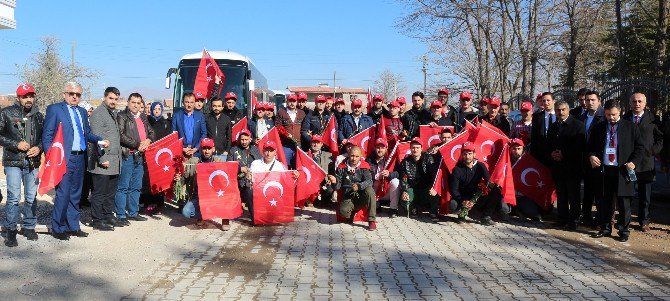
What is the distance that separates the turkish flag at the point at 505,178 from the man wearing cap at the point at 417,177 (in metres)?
0.96

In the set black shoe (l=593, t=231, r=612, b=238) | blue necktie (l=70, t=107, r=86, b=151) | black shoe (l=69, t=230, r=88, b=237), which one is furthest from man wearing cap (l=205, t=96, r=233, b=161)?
black shoe (l=593, t=231, r=612, b=238)

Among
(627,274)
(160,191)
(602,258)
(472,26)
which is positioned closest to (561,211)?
(602,258)

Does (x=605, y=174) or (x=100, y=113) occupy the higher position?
(x=100, y=113)

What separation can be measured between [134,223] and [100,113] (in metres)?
1.76

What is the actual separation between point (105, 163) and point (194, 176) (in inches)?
55.7

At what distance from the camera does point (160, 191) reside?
9.38 metres

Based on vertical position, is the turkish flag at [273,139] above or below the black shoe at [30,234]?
above

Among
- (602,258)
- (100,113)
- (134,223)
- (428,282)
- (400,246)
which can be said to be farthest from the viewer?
(134,223)

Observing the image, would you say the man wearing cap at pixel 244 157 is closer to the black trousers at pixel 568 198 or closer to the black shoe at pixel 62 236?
the black shoe at pixel 62 236

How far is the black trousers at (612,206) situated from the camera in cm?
804

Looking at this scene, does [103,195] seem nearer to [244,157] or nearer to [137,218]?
[137,218]

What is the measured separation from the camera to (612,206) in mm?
8305

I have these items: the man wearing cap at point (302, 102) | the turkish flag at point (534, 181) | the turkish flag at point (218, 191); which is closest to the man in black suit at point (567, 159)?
the turkish flag at point (534, 181)

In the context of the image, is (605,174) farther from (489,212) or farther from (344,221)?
(344,221)
